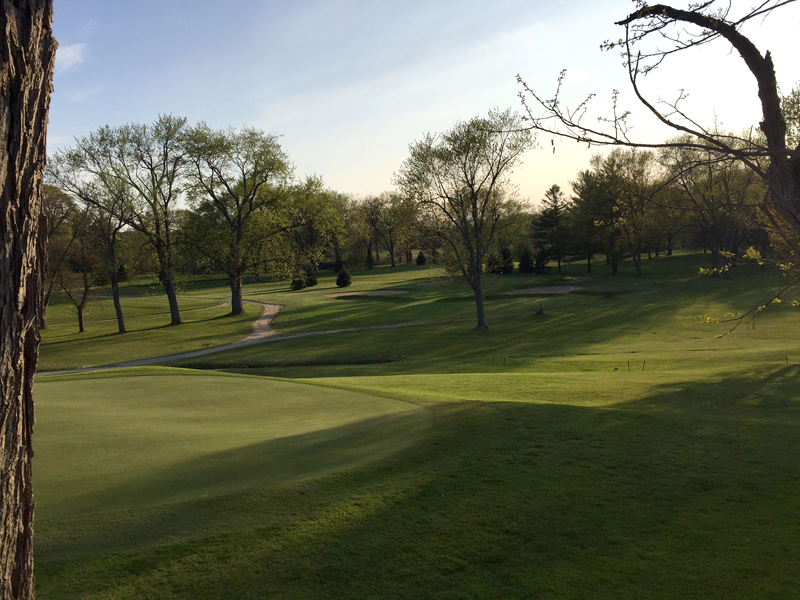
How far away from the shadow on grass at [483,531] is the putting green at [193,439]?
429 mm

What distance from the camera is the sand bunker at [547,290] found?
55.6 metres

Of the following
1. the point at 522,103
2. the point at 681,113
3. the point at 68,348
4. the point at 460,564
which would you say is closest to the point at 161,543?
the point at 460,564

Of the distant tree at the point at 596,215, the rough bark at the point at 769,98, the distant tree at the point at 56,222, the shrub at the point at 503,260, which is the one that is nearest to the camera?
the rough bark at the point at 769,98

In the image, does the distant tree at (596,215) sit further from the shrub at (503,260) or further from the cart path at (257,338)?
the cart path at (257,338)

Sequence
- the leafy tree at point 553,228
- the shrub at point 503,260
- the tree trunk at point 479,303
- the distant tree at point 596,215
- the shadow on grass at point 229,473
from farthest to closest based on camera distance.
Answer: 1. the leafy tree at point 553,228
2. the distant tree at point 596,215
3. the shrub at point 503,260
4. the tree trunk at point 479,303
5. the shadow on grass at point 229,473

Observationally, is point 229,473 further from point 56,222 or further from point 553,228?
point 553,228

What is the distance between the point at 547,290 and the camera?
57.4 m

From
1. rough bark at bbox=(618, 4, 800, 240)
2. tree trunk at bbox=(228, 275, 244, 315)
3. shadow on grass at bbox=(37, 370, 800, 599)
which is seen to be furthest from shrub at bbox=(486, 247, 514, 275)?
rough bark at bbox=(618, 4, 800, 240)

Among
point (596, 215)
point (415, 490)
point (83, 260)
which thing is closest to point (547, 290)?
point (596, 215)

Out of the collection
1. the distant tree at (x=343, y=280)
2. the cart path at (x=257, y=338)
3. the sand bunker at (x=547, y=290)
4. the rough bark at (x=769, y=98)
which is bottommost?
the cart path at (x=257, y=338)

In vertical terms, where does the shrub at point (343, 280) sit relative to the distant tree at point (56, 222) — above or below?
below

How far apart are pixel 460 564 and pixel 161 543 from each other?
2.66 m

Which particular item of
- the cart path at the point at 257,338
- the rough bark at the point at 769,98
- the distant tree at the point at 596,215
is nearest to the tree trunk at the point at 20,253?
the rough bark at the point at 769,98

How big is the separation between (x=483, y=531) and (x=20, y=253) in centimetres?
438
